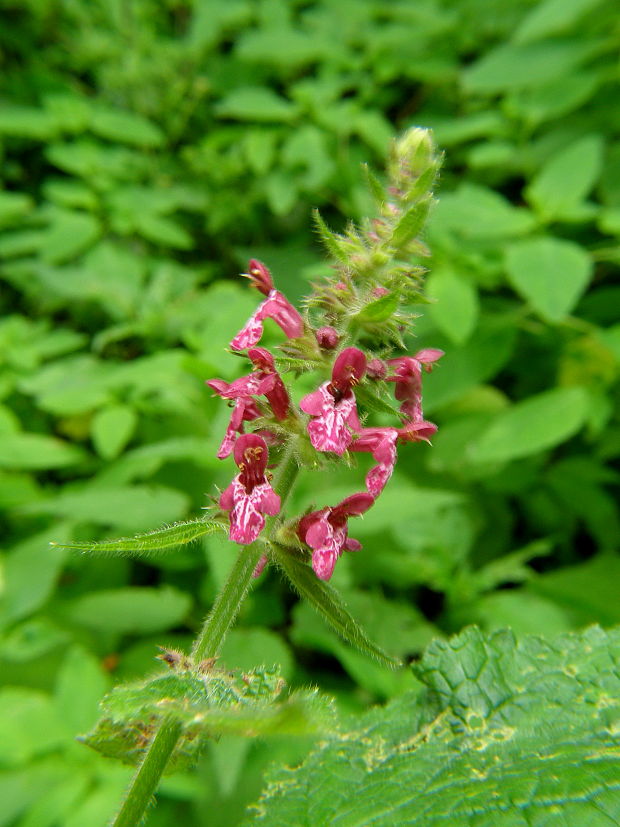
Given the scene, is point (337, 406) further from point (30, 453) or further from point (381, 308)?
point (30, 453)

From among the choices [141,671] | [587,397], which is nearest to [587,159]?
[587,397]

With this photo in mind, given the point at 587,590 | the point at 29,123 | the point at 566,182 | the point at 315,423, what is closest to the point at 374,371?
the point at 315,423

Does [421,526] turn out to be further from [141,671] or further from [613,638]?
[613,638]

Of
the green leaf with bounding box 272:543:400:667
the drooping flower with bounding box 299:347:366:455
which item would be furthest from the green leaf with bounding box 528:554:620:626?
the drooping flower with bounding box 299:347:366:455

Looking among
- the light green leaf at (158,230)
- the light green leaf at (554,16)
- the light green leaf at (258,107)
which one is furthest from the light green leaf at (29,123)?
the light green leaf at (554,16)

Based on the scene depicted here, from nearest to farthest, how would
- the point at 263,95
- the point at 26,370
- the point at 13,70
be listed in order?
1. the point at 26,370
2. the point at 263,95
3. the point at 13,70

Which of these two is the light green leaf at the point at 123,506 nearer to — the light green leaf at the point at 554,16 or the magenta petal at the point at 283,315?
the magenta petal at the point at 283,315
